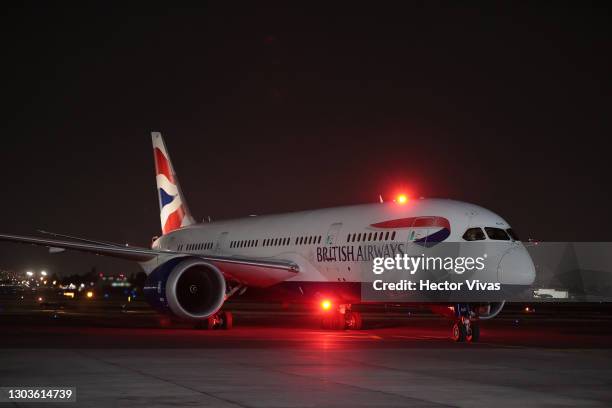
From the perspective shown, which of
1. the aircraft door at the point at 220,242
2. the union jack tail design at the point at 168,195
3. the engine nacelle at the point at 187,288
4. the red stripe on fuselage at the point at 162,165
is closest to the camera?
the engine nacelle at the point at 187,288

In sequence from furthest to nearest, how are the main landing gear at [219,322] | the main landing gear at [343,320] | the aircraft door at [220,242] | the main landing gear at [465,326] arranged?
the aircraft door at [220,242] → the main landing gear at [219,322] → the main landing gear at [343,320] → the main landing gear at [465,326]

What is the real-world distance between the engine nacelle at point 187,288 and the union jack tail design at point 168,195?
41.2 ft

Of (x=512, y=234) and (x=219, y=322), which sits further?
(x=219, y=322)

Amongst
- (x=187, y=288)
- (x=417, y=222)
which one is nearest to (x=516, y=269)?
(x=417, y=222)

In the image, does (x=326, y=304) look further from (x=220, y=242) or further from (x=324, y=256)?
(x=220, y=242)

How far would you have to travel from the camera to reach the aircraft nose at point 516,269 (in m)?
23.6

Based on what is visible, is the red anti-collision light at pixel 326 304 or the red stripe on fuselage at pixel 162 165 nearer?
the red anti-collision light at pixel 326 304

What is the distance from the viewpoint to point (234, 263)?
98.0 ft

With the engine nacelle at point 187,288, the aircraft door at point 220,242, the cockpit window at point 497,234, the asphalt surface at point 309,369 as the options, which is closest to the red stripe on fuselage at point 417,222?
the cockpit window at point 497,234

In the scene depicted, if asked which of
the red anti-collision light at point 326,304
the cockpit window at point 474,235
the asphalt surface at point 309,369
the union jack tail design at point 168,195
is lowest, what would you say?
the asphalt surface at point 309,369

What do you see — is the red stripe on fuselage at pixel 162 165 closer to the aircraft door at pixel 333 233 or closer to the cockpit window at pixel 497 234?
the aircraft door at pixel 333 233

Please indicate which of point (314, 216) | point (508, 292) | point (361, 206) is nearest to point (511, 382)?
point (508, 292)

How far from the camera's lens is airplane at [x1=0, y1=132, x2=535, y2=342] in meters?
24.6

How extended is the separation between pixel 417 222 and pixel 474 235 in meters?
1.66
